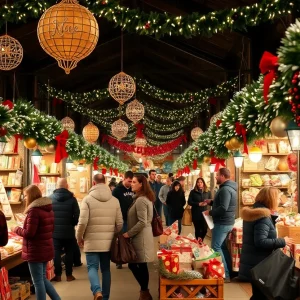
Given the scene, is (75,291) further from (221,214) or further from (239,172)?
(239,172)

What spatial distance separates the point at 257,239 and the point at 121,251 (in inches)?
68.4

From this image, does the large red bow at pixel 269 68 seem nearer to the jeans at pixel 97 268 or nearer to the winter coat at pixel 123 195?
the jeans at pixel 97 268

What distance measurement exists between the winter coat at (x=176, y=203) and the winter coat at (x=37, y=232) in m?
6.50

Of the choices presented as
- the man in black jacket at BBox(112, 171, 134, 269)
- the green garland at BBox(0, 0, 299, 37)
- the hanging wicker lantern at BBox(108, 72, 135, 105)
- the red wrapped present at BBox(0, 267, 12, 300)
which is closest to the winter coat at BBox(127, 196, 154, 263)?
the red wrapped present at BBox(0, 267, 12, 300)

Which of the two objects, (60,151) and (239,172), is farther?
(239,172)

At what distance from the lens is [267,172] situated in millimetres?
11117

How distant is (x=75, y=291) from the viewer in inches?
302

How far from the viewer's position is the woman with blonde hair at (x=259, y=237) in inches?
207

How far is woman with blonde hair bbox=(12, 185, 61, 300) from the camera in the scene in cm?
602

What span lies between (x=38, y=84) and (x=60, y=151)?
592 centimetres

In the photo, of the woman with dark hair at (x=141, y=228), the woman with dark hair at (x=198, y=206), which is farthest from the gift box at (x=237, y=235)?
the woman with dark hair at (x=198, y=206)

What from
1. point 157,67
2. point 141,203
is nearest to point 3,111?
point 141,203

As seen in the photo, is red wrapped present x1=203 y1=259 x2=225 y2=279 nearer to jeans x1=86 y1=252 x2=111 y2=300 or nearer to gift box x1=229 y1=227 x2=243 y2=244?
jeans x1=86 y1=252 x2=111 y2=300

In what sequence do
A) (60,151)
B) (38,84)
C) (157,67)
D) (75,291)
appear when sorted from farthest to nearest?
(157,67), (38,84), (60,151), (75,291)
